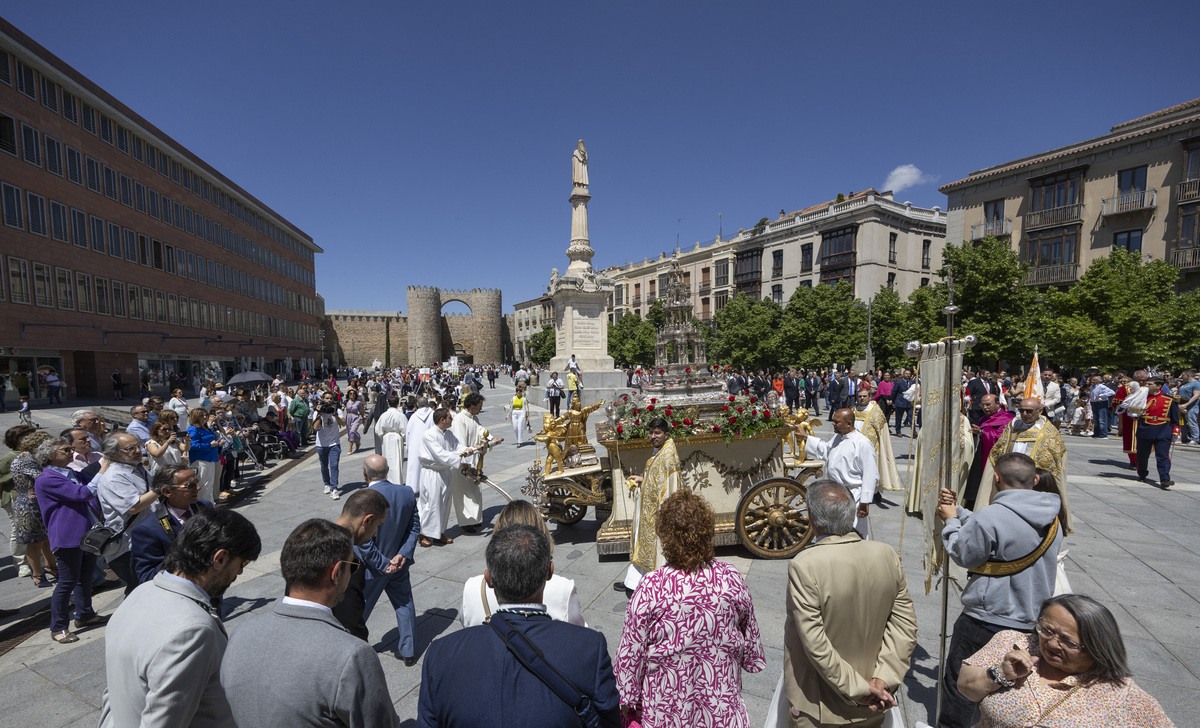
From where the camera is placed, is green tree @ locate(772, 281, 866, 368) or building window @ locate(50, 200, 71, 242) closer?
building window @ locate(50, 200, 71, 242)

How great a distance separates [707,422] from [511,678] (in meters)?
4.19

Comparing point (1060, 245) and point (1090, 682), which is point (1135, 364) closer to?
point (1060, 245)

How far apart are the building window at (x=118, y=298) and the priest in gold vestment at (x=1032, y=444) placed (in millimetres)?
35686

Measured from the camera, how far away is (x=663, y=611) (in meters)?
2.20

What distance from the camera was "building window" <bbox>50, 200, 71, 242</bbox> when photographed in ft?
73.4

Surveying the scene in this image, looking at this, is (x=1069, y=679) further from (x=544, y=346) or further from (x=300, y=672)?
(x=544, y=346)

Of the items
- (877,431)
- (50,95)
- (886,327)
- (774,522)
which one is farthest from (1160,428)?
(50,95)

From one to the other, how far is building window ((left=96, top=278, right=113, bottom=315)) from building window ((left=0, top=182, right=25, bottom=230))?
422cm

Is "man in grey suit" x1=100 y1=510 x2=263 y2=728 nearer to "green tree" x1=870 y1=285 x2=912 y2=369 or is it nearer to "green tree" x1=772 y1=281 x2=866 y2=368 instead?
"green tree" x1=772 y1=281 x2=866 y2=368

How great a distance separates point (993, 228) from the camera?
2981cm

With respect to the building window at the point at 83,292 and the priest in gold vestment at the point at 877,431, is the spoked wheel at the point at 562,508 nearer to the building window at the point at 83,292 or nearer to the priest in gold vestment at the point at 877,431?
the priest in gold vestment at the point at 877,431

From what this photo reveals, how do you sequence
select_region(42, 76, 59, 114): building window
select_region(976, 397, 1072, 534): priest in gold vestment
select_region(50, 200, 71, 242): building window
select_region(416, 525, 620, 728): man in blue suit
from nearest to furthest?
1. select_region(416, 525, 620, 728): man in blue suit
2. select_region(976, 397, 1072, 534): priest in gold vestment
3. select_region(42, 76, 59, 114): building window
4. select_region(50, 200, 71, 242): building window

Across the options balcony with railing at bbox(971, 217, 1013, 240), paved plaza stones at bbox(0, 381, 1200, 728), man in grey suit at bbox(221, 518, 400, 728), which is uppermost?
balcony with railing at bbox(971, 217, 1013, 240)

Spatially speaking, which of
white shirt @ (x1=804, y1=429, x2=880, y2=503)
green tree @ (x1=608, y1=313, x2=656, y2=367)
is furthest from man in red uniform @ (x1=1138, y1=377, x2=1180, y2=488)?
green tree @ (x1=608, y1=313, x2=656, y2=367)
